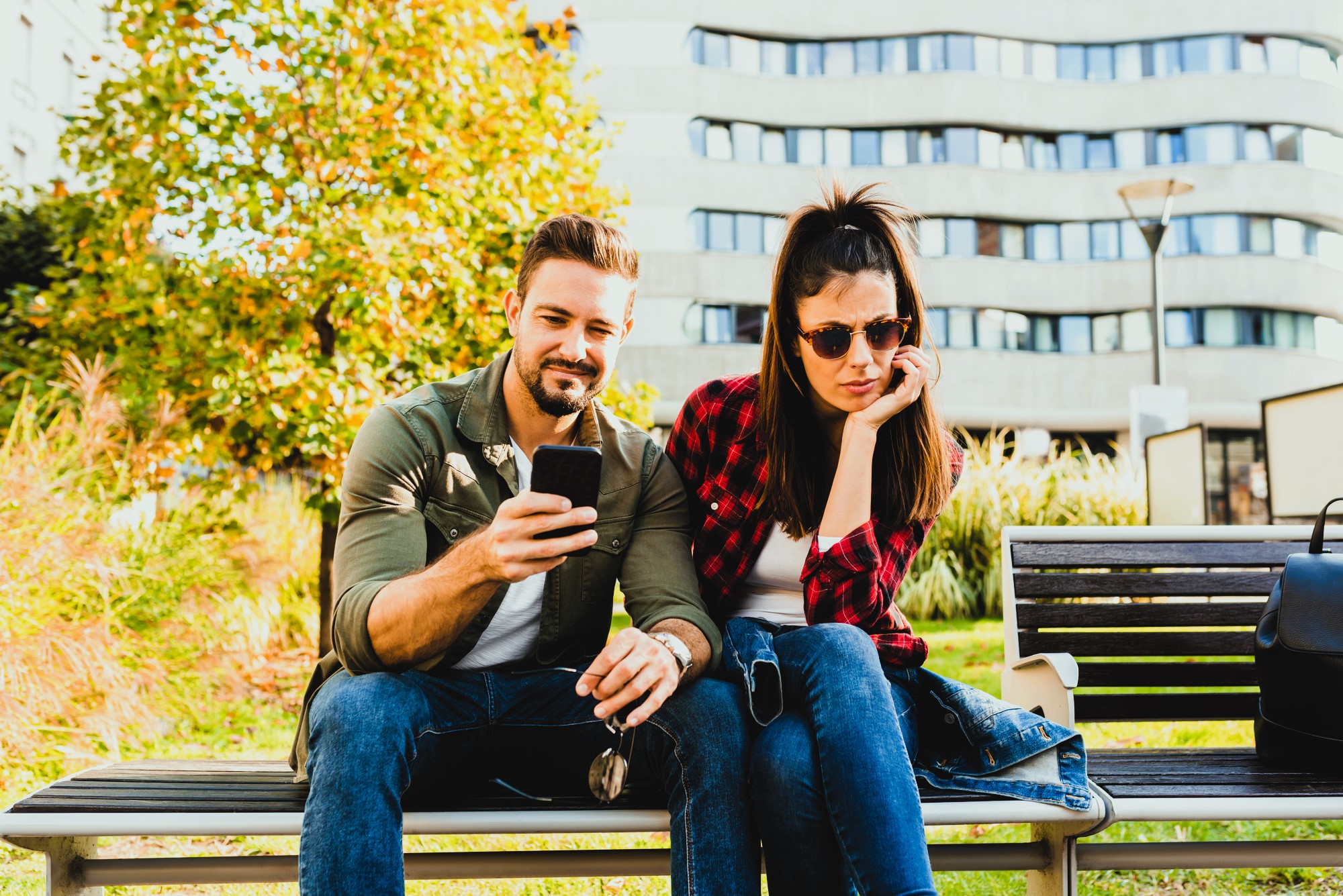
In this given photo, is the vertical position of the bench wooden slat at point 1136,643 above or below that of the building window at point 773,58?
below

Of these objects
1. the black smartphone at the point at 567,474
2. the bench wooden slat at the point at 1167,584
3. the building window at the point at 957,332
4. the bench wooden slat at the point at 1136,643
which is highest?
the building window at the point at 957,332

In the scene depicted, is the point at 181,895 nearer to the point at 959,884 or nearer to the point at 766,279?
the point at 959,884

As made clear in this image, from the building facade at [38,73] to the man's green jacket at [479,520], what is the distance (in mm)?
23440

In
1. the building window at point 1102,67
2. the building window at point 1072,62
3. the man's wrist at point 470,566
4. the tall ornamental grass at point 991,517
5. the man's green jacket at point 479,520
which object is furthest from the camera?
the building window at point 1102,67

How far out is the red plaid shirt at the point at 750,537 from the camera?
260 cm

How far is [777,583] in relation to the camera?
2.84m

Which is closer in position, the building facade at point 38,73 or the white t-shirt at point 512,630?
the white t-shirt at point 512,630

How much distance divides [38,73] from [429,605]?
2809 centimetres

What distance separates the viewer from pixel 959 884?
11.6 feet

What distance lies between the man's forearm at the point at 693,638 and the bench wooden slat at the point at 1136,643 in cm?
132

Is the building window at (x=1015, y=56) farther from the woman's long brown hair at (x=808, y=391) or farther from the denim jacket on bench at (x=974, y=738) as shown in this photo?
the denim jacket on bench at (x=974, y=738)

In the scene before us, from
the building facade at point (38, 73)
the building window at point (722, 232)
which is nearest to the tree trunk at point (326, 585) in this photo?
the building facade at point (38, 73)

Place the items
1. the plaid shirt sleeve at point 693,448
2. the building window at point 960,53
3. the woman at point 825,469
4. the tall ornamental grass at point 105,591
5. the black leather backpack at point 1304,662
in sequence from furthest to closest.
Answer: the building window at point 960,53, the tall ornamental grass at point 105,591, the plaid shirt sleeve at point 693,448, the black leather backpack at point 1304,662, the woman at point 825,469

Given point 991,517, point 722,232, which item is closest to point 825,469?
point 991,517
